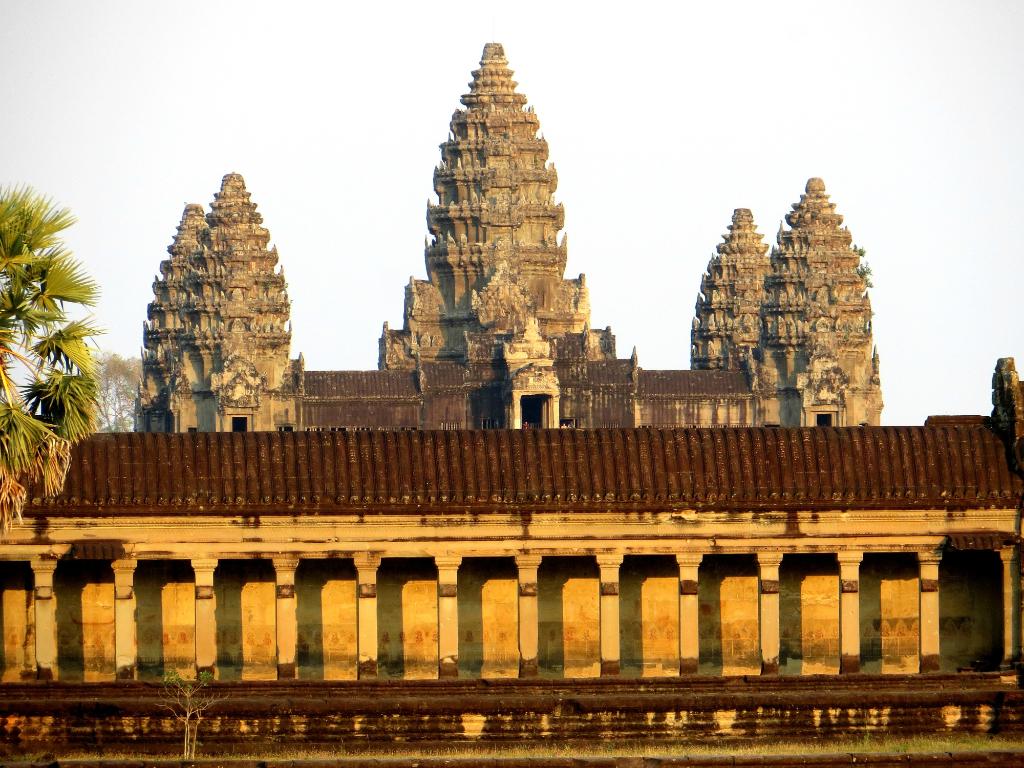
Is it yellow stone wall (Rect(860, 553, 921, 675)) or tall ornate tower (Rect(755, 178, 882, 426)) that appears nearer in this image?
yellow stone wall (Rect(860, 553, 921, 675))

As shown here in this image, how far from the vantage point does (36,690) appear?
42.2 m

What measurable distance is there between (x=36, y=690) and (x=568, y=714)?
8.15 meters

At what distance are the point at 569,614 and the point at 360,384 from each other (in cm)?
6345

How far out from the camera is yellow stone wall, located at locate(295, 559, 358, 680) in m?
46.0

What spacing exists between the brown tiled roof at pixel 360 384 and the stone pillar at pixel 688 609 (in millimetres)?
62363

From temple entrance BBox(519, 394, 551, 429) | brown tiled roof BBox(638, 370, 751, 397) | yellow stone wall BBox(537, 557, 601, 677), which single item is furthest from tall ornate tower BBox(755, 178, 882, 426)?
yellow stone wall BBox(537, 557, 601, 677)

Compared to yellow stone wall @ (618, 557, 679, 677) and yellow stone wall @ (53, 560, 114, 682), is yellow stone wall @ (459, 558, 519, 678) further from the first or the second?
yellow stone wall @ (53, 560, 114, 682)

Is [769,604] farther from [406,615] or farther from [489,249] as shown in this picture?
[489,249]

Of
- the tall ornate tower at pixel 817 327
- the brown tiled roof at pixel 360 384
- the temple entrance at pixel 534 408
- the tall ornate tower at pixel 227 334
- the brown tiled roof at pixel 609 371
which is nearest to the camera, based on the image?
the brown tiled roof at pixel 360 384

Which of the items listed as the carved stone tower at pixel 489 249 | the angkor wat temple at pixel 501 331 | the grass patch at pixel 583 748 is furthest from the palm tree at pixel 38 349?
the carved stone tower at pixel 489 249

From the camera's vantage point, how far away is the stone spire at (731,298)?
14112cm

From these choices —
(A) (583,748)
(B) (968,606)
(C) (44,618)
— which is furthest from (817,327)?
(A) (583,748)

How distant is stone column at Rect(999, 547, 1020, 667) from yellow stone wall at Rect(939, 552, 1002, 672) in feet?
2.65

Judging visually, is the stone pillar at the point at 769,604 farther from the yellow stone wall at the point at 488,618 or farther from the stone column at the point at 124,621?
the stone column at the point at 124,621
